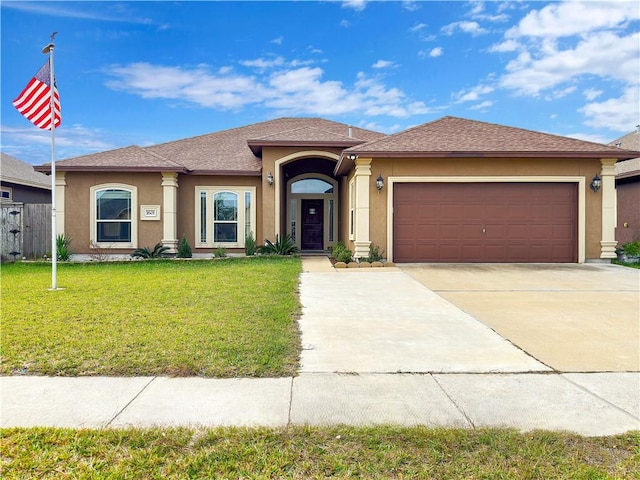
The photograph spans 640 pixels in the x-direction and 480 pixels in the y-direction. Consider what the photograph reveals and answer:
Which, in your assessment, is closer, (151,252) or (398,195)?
(398,195)

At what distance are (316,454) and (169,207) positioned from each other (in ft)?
43.7

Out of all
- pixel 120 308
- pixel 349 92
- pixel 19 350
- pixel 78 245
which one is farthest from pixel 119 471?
pixel 349 92

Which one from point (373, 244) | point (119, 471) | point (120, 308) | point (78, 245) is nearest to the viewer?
point (119, 471)

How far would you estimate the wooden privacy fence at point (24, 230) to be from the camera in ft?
47.4

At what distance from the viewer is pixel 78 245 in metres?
14.6

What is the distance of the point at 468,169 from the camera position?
1245cm

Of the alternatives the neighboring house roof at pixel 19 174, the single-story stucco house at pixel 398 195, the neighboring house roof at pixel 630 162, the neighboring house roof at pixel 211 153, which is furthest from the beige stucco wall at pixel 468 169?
the neighboring house roof at pixel 19 174

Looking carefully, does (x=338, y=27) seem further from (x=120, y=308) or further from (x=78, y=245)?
(x=120, y=308)

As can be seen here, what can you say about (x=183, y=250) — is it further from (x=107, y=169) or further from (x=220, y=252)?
(x=107, y=169)

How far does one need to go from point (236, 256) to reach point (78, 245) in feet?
18.0

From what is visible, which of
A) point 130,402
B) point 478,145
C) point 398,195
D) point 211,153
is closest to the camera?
point 130,402

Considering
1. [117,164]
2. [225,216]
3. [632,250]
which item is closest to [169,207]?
[225,216]

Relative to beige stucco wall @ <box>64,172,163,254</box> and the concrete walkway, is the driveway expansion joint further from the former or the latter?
beige stucco wall @ <box>64,172,163,254</box>

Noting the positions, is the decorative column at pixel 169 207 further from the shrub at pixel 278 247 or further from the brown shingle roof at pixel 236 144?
the shrub at pixel 278 247
